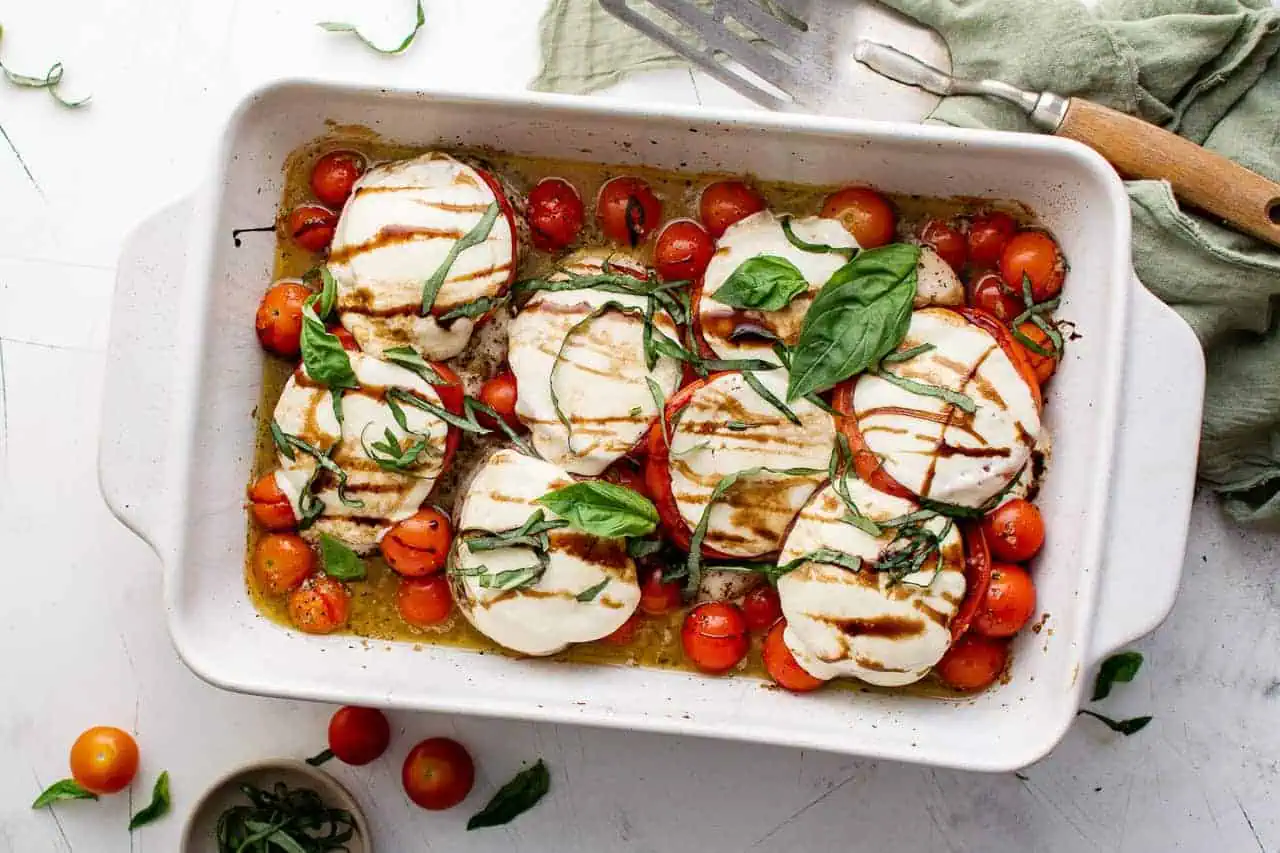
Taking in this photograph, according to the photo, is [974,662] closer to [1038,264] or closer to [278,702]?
[1038,264]

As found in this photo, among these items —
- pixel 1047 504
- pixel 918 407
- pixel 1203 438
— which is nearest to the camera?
pixel 918 407

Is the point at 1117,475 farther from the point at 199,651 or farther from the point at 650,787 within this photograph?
the point at 199,651

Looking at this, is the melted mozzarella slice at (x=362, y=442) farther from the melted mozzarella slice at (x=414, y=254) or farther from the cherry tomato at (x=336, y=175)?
the cherry tomato at (x=336, y=175)

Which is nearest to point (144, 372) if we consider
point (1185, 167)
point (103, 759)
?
point (103, 759)

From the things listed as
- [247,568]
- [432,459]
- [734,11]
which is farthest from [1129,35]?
[247,568]

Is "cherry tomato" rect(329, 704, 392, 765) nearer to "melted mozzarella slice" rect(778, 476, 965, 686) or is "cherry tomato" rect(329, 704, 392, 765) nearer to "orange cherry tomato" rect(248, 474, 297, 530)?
"orange cherry tomato" rect(248, 474, 297, 530)
